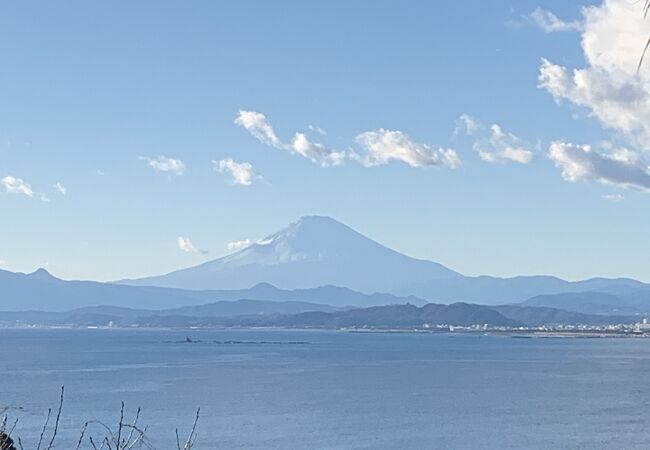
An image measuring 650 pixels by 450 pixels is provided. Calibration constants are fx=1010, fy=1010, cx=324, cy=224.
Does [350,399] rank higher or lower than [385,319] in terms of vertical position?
lower

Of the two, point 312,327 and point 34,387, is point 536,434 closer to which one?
point 34,387

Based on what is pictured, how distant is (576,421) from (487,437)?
4.35 metres

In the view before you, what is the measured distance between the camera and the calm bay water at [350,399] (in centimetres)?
2473

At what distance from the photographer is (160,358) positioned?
60438mm

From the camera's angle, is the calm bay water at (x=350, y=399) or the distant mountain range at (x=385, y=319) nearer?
the calm bay water at (x=350, y=399)

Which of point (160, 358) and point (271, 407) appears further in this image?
point (160, 358)

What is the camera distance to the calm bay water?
24.7 m

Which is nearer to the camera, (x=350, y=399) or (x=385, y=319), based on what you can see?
(x=350, y=399)

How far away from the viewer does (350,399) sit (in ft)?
111

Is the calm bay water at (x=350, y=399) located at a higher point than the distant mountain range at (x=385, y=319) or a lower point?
lower

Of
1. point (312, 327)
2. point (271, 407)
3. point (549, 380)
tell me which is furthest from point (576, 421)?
point (312, 327)

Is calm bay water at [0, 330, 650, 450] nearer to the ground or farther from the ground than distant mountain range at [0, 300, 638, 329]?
nearer to the ground

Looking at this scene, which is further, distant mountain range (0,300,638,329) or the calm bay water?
distant mountain range (0,300,638,329)

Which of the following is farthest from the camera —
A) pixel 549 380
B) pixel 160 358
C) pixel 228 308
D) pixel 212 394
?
pixel 228 308
